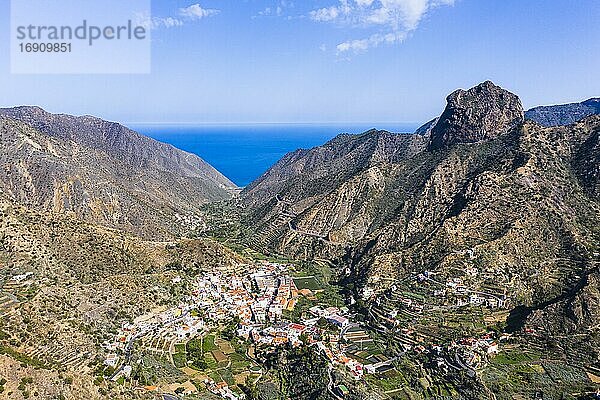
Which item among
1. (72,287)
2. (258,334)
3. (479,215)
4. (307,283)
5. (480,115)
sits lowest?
(258,334)

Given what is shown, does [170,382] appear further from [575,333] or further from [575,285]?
[575,285]

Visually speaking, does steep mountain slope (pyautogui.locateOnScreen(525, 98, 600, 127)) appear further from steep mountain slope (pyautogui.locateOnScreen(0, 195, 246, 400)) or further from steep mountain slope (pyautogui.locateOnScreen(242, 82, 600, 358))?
steep mountain slope (pyautogui.locateOnScreen(0, 195, 246, 400))

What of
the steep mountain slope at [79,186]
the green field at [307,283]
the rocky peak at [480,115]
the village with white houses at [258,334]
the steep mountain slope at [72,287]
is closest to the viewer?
the steep mountain slope at [72,287]

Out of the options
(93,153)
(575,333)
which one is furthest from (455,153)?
(93,153)

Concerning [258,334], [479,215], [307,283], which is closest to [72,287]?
[258,334]

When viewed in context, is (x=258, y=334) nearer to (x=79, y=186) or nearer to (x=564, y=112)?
(x=79, y=186)

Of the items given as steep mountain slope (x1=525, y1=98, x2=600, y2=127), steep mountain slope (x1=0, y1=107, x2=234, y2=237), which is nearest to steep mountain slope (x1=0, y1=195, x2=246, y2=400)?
steep mountain slope (x1=0, y1=107, x2=234, y2=237)

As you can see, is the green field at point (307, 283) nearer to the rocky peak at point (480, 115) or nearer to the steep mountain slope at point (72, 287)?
the steep mountain slope at point (72, 287)

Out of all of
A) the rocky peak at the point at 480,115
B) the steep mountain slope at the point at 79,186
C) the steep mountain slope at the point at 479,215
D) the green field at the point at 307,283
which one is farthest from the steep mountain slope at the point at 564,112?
the green field at the point at 307,283
